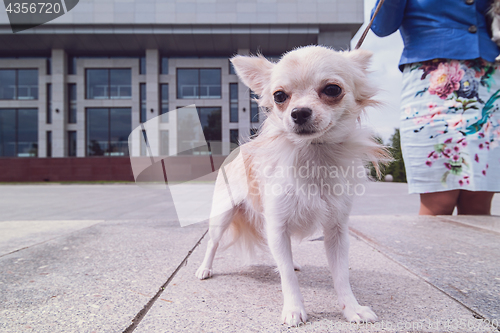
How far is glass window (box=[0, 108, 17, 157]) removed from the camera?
20.9 m

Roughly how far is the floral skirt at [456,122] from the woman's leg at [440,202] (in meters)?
0.22

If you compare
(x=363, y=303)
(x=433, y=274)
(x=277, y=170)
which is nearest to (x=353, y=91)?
(x=277, y=170)

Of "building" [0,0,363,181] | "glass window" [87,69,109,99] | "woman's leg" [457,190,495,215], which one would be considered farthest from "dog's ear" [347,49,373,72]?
"glass window" [87,69,109,99]

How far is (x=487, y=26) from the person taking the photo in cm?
310

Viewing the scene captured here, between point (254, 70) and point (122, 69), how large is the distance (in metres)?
22.0

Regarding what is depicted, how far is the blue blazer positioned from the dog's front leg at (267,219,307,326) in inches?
96.2

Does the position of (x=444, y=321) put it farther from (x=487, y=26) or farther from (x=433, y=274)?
(x=487, y=26)

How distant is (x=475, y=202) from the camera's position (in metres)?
3.56

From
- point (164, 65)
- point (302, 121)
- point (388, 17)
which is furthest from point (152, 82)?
point (302, 121)

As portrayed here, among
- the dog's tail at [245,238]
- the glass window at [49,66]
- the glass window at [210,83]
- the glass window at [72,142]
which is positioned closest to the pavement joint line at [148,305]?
the dog's tail at [245,238]

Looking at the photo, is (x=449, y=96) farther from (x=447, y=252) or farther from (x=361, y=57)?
(x=361, y=57)

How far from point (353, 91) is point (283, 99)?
39 cm

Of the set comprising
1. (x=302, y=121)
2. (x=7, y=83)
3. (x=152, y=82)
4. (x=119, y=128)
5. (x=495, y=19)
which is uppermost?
(x=7, y=83)

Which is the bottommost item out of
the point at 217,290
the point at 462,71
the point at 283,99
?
the point at 217,290
